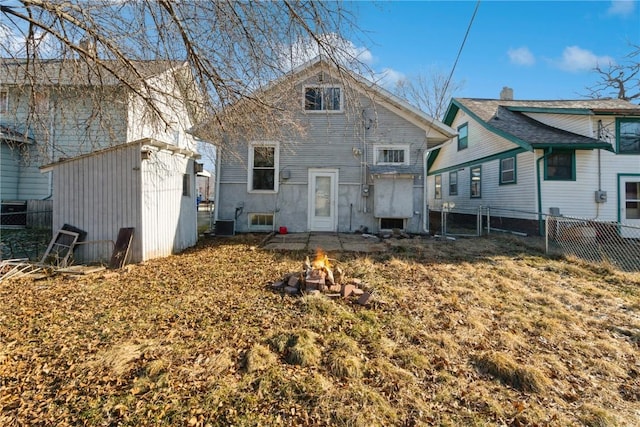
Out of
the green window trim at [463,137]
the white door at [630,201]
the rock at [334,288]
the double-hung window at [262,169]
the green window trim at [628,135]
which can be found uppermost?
the green window trim at [463,137]

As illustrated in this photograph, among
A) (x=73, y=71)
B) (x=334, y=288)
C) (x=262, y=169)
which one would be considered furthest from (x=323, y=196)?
(x=73, y=71)

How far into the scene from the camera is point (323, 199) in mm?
10195

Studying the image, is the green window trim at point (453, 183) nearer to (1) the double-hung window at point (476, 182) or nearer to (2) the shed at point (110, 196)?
(1) the double-hung window at point (476, 182)

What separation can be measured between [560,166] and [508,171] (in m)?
1.65

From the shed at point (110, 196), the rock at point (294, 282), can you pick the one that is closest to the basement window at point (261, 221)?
the shed at point (110, 196)

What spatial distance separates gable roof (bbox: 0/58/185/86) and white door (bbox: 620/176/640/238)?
1348cm

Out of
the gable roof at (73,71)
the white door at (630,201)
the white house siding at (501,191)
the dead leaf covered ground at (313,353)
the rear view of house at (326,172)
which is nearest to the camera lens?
the dead leaf covered ground at (313,353)

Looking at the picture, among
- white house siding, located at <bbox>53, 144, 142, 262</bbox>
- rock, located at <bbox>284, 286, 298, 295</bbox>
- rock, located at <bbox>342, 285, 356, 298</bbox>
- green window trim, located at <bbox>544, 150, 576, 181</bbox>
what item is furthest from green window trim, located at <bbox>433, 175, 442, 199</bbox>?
white house siding, located at <bbox>53, 144, 142, 262</bbox>

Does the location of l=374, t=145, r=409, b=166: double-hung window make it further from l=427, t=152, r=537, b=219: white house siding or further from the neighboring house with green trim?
l=427, t=152, r=537, b=219: white house siding

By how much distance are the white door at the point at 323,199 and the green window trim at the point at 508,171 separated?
22.0ft

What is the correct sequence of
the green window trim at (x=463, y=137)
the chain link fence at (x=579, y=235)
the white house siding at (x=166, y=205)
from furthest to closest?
the green window trim at (x=463, y=137), the chain link fence at (x=579, y=235), the white house siding at (x=166, y=205)

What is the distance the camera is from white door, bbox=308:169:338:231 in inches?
397

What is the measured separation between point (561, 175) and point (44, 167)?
14370 millimetres

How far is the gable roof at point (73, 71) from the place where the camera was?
3.90 m
